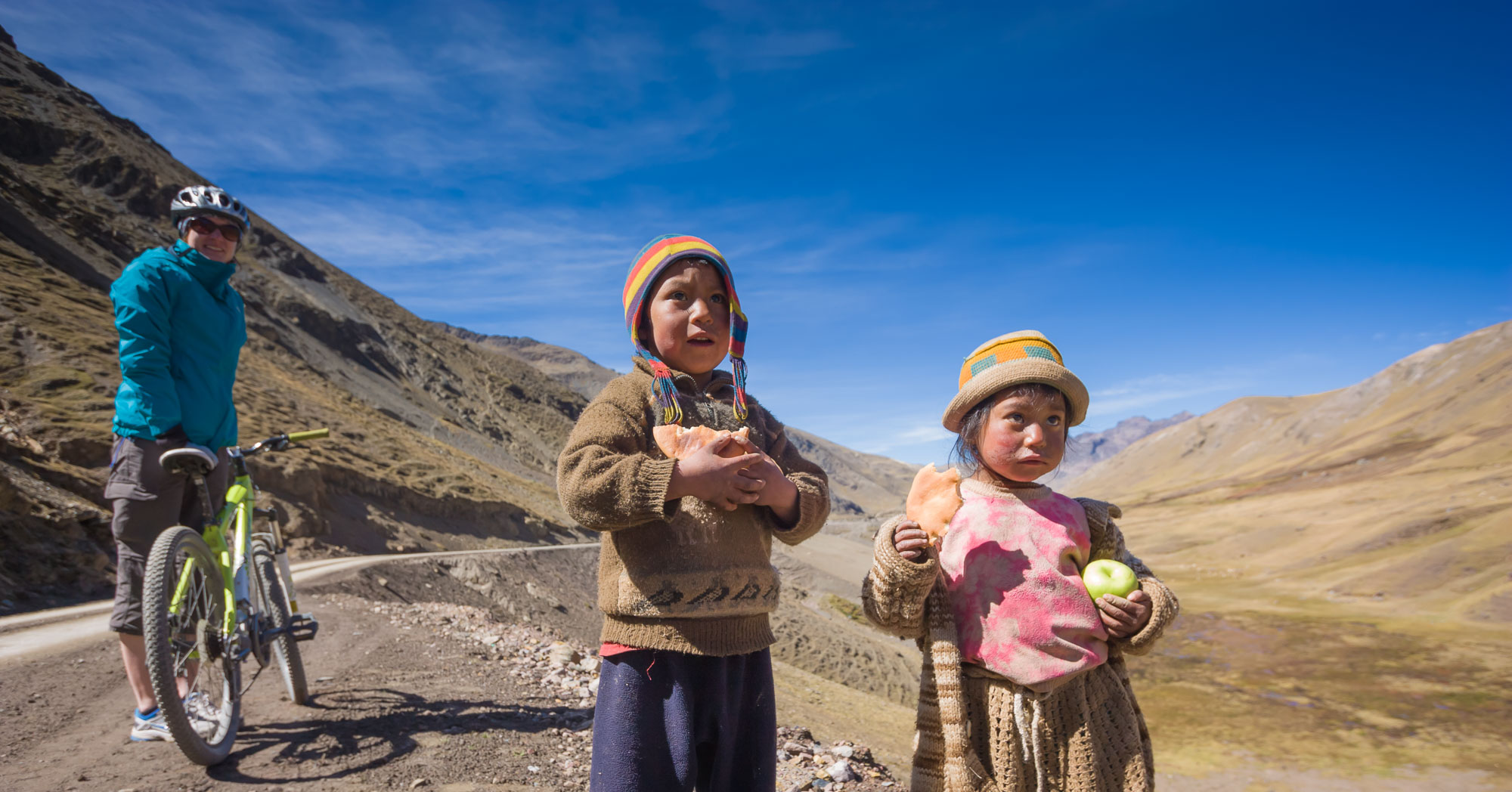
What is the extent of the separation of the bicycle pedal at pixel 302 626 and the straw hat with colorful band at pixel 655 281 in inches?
125

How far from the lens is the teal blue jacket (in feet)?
10.3

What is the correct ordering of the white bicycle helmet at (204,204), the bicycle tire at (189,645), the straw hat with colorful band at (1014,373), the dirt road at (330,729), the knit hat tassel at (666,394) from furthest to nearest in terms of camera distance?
the white bicycle helmet at (204,204)
the dirt road at (330,729)
the bicycle tire at (189,645)
the straw hat with colorful band at (1014,373)
the knit hat tassel at (666,394)

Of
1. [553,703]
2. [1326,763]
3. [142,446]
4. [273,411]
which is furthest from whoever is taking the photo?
[273,411]

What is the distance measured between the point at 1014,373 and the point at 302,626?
158 inches

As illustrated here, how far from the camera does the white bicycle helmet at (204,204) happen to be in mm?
3439

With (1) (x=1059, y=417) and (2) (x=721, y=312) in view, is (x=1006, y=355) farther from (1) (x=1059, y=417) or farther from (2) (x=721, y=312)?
(2) (x=721, y=312)

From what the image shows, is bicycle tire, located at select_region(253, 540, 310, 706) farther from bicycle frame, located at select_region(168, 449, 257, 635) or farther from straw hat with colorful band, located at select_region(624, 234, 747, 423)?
straw hat with colorful band, located at select_region(624, 234, 747, 423)

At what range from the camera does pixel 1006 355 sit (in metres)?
2.24

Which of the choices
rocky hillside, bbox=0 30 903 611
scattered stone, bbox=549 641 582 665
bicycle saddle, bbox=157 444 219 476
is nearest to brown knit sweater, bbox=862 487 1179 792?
bicycle saddle, bbox=157 444 219 476

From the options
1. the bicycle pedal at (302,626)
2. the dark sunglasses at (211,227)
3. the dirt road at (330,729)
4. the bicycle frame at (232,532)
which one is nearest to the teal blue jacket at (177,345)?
the dark sunglasses at (211,227)

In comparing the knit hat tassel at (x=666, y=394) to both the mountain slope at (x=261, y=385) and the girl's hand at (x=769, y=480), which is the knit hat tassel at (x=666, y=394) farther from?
the mountain slope at (x=261, y=385)

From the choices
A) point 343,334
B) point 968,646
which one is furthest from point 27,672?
point 343,334

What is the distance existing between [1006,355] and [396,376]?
45792 mm

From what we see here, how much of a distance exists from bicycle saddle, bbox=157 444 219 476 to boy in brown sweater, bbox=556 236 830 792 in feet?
7.84
